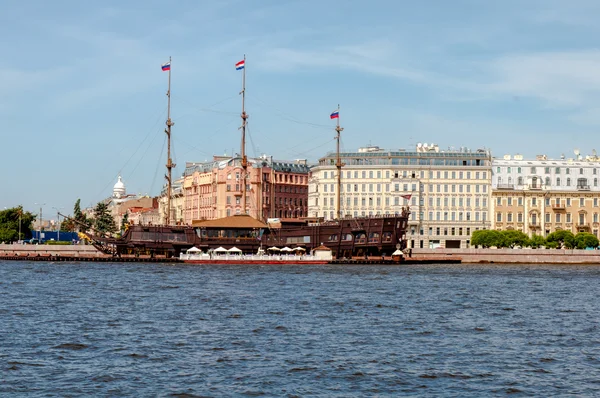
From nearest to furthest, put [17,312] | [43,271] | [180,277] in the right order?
[17,312] → [180,277] → [43,271]

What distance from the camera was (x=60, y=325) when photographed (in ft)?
128

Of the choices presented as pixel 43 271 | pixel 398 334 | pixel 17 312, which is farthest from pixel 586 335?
pixel 43 271

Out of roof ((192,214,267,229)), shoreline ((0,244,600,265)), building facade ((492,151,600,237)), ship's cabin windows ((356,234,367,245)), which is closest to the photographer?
ship's cabin windows ((356,234,367,245))

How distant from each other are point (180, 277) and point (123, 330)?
38.2 metres

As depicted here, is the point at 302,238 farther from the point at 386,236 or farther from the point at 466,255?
the point at 466,255

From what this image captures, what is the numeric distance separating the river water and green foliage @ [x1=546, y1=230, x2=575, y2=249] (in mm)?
70568

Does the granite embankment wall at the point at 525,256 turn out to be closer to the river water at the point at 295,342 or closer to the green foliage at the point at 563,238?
the green foliage at the point at 563,238

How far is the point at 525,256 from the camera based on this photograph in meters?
120

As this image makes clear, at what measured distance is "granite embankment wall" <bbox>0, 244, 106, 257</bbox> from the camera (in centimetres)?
12262

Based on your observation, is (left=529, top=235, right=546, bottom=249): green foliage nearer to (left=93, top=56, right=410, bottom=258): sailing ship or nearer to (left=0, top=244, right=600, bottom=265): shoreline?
(left=0, top=244, right=600, bottom=265): shoreline

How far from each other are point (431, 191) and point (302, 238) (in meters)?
36.6

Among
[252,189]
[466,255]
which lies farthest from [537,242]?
[252,189]

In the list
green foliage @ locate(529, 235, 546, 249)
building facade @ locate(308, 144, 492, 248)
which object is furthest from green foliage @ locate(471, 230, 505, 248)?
building facade @ locate(308, 144, 492, 248)

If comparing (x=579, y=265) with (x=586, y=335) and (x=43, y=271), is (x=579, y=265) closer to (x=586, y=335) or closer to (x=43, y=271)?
(x=43, y=271)
